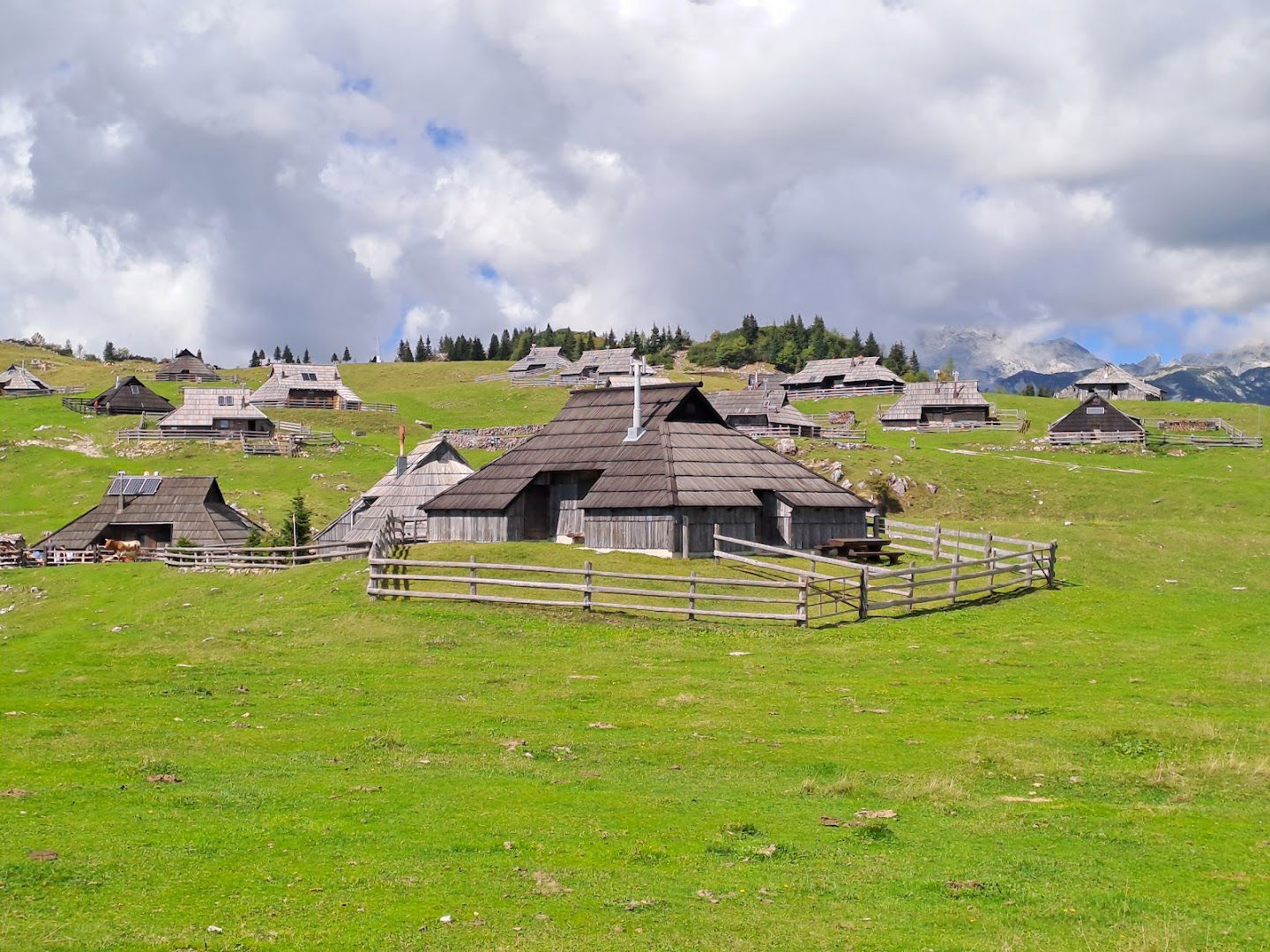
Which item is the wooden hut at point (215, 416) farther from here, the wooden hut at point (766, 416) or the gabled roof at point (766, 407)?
the wooden hut at point (766, 416)

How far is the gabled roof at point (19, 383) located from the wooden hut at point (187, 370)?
651 inches

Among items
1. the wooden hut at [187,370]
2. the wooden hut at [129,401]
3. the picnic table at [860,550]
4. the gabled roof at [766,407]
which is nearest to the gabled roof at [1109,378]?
the gabled roof at [766,407]

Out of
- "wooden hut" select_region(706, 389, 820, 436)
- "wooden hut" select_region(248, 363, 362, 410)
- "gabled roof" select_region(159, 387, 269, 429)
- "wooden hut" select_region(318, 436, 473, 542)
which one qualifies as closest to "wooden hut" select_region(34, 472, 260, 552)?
"wooden hut" select_region(318, 436, 473, 542)

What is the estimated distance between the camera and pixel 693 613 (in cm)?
2916

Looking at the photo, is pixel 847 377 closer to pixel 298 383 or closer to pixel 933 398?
pixel 933 398

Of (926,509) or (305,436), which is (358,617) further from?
(305,436)

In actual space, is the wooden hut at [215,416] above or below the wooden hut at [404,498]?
above

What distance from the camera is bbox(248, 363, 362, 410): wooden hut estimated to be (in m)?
118

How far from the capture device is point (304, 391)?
118938 mm

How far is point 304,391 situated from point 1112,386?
3508 inches

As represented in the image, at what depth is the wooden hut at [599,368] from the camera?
139 m

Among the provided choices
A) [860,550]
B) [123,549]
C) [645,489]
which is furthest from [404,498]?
[860,550]

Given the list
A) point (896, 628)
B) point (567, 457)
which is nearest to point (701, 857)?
A: point (896, 628)

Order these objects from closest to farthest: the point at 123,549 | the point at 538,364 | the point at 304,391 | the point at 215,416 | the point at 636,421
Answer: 1. the point at 636,421
2. the point at 123,549
3. the point at 215,416
4. the point at 304,391
5. the point at 538,364
